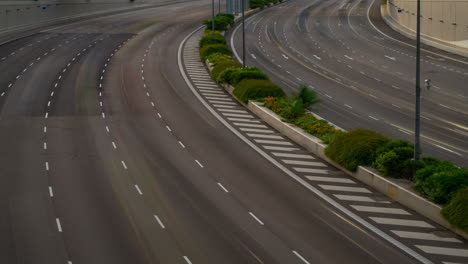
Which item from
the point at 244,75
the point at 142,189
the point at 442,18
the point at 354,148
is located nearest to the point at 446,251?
the point at 354,148

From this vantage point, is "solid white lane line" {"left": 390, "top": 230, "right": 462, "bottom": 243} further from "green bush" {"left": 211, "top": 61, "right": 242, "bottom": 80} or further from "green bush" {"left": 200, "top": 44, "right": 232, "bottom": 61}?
"green bush" {"left": 200, "top": 44, "right": 232, "bottom": 61}

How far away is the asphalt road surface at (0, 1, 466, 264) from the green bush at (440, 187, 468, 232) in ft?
8.97

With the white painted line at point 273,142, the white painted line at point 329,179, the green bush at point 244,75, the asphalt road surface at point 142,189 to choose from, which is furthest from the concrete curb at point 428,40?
the white painted line at point 329,179

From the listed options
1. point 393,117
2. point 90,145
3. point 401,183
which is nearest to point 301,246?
point 401,183

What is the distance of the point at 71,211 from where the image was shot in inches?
1188

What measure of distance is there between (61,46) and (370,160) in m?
56.5

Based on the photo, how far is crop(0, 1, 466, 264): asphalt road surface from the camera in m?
26.0

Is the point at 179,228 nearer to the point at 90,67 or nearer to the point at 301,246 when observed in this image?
the point at 301,246

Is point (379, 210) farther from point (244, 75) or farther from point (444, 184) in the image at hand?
point (244, 75)

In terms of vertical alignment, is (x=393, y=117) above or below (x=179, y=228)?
below

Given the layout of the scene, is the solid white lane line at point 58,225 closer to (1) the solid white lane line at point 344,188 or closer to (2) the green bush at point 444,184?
(1) the solid white lane line at point 344,188

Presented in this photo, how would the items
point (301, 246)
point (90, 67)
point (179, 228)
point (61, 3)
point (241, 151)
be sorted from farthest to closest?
point (61, 3), point (90, 67), point (241, 151), point (179, 228), point (301, 246)

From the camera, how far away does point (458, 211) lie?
1086 inches

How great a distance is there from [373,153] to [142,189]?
10508 millimetres
